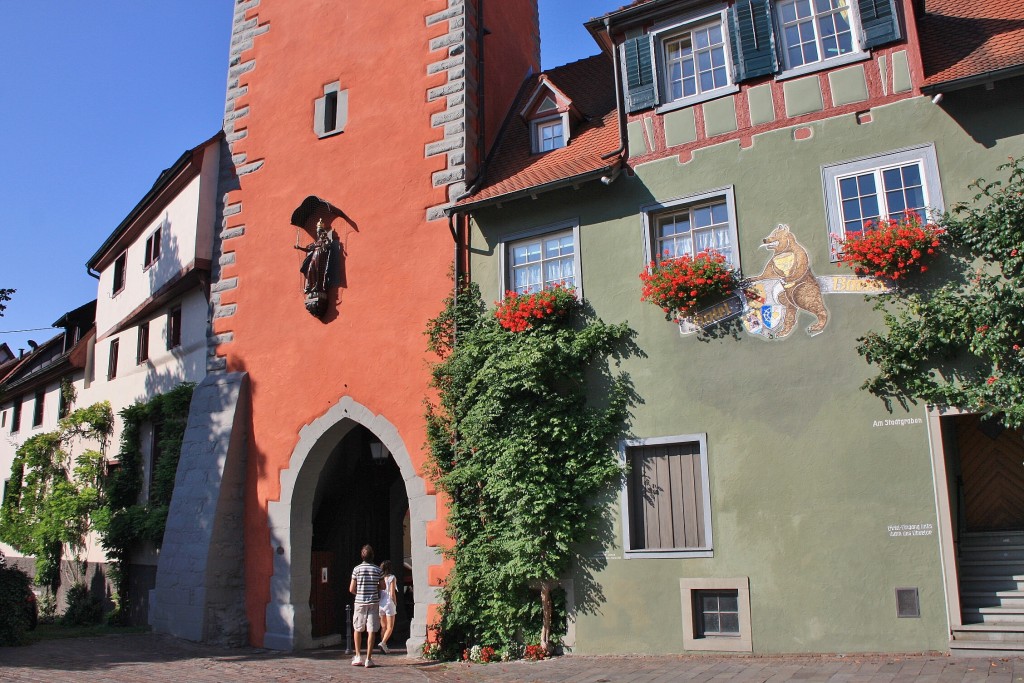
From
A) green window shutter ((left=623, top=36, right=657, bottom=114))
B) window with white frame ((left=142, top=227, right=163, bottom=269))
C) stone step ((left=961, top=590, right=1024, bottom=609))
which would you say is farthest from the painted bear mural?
window with white frame ((left=142, top=227, right=163, bottom=269))

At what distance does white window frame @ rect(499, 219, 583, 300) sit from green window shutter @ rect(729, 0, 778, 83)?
2.96 m

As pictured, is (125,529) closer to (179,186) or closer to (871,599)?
(179,186)

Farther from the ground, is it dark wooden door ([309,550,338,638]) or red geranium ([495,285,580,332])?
red geranium ([495,285,580,332])

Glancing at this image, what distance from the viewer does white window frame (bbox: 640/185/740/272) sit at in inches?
435

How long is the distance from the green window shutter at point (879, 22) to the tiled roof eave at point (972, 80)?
94cm

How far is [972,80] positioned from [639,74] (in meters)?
4.22

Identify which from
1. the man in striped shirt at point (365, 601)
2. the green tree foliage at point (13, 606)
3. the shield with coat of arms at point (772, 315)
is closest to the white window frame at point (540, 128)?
the shield with coat of arms at point (772, 315)

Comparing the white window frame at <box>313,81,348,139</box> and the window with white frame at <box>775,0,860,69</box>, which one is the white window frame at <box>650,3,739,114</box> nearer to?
the window with white frame at <box>775,0,860,69</box>

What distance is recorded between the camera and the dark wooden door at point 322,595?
14.1 meters

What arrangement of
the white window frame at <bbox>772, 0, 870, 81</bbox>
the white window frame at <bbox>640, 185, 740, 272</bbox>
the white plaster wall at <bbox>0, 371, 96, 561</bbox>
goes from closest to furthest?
the white window frame at <bbox>772, 0, 870, 81</bbox> < the white window frame at <bbox>640, 185, 740, 272</bbox> < the white plaster wall at <bbox>0, 371, 96, 561</bbox>

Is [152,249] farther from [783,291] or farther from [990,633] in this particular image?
[990,633]

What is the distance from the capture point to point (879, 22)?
419 inches

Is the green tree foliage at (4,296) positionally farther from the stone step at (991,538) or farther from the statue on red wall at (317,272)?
the stone step at (991,538)

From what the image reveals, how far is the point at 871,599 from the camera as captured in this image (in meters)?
9.46
